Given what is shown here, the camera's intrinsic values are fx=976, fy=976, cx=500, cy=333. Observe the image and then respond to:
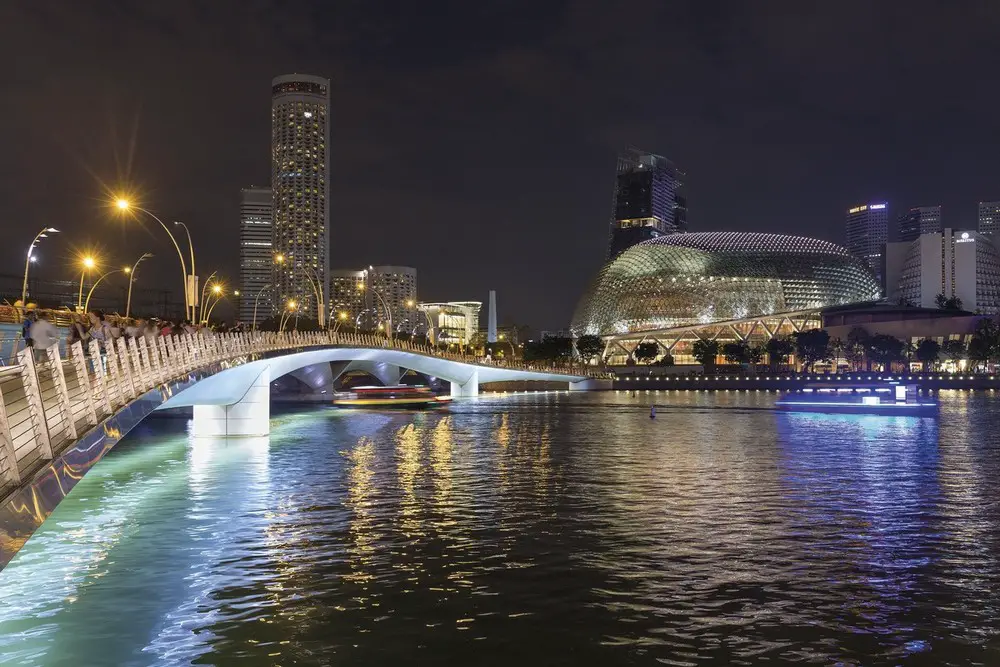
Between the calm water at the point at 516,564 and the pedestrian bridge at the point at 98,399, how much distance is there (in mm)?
2336

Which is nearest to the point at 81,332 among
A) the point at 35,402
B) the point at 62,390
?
the point at 62,390

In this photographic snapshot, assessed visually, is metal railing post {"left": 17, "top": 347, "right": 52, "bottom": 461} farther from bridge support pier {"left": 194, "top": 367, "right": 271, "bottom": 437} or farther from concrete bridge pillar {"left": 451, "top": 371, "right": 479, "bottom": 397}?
concrete bridge pillar {"left": 451, "top": 371, "right": 479, "bottom": 397}

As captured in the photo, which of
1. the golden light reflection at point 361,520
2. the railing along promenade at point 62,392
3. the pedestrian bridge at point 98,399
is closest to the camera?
the pedestrian bridge at point 98,399

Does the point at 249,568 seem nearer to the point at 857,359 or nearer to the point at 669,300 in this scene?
the point at 857,359

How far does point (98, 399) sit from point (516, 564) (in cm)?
836

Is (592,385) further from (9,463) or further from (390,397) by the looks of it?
(9,463)

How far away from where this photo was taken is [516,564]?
1822 cm

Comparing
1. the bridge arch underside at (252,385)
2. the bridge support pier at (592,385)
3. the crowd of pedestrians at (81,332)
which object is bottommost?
the bridge support pier at (592,385)

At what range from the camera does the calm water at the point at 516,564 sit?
13.0 metres

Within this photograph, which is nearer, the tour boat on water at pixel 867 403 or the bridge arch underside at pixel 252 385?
the bridge arch underside at pixel 252 385

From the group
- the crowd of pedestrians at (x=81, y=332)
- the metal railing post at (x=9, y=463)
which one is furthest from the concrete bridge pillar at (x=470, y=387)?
the metal railing post at (x=9, y=463)

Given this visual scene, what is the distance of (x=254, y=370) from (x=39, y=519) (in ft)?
128

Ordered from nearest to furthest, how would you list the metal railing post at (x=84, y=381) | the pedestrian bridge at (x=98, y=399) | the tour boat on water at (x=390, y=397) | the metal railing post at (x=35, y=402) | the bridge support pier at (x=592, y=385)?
the pedestrian bridge at (x=98, y=399), the metal railing post at (x=35, y=402), the metal railing post at (x=84, y=381), the tour boat on water at (x=390, y=397), the bridge support pier at (x=592, y=385)

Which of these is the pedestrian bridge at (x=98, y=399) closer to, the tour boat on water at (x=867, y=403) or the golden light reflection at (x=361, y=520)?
the golden light reflection at (x=361, y=520)
